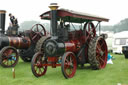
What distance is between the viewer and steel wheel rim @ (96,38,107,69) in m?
8.78

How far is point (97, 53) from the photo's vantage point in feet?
28.8

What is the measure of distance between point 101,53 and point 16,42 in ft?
13.1

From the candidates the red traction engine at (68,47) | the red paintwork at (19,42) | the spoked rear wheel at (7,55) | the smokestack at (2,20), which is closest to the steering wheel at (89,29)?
the red traction engine at (68,47)

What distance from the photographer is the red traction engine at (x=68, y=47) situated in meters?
7.01

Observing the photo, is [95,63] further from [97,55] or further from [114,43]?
[114,43]

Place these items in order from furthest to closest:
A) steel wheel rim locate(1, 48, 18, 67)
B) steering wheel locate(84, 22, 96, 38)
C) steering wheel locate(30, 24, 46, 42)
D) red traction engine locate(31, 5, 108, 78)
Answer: steering wheel locate(30, 24, 46, 42) < steel wheel rim locate(1, 48, 18, 67) < steering wheel locate(84, 22, 96, 38) < red traction engine locate(31, 5, 108, 78)

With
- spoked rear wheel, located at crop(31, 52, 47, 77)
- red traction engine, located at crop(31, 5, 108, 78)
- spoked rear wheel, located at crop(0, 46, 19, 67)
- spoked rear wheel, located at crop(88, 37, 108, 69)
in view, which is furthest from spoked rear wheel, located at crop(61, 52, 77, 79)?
spoked rear wheel, located at crop(0, 46, 19, 67)

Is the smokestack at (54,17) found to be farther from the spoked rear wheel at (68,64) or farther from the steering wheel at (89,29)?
the steering wheel at (89,29)

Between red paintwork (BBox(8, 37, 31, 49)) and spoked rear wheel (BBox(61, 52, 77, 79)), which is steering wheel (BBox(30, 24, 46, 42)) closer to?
red paintwork (BBox(8, 37, 31, 49))

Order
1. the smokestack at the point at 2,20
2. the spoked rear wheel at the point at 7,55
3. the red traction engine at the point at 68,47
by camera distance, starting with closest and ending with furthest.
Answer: the red traction engine at the point at 68,47
the spoked rear wheel at the point at 7,55
the smokestack at the point at 2,20

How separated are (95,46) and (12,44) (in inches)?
158

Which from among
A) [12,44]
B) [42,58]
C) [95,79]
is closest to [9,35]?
[12,44]

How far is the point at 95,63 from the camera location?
8125 millimetres

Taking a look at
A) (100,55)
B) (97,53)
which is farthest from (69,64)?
(100,55)
